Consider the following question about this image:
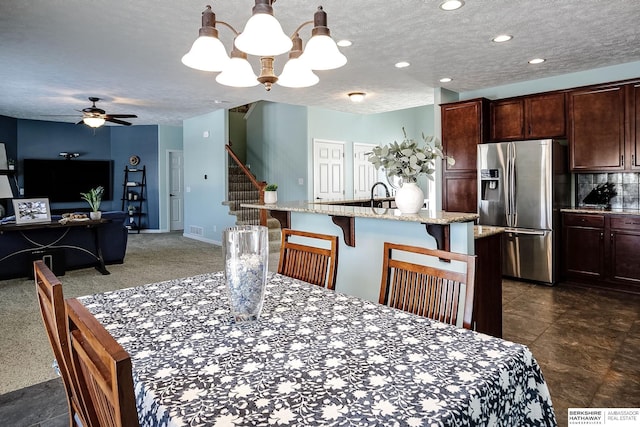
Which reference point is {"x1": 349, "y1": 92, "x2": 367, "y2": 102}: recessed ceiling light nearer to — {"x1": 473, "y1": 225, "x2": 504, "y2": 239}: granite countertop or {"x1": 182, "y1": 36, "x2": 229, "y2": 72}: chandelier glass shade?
{"x1": 473, "y1": 225, "x2": 504, "y2": 239}: granite countertop

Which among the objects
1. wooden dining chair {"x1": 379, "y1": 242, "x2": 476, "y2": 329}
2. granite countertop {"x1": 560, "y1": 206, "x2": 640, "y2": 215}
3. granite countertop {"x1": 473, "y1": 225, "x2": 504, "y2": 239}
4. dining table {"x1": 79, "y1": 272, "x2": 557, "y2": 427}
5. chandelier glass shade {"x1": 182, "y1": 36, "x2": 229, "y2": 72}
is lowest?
dining table {"x1": 79, "y1": 272, "x2": 557, "y2": 427}

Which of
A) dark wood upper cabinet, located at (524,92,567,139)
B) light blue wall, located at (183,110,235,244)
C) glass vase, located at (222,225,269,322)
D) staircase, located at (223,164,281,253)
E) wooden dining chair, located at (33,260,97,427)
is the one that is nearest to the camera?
wooden dining chair, located at (33,260,97,427)

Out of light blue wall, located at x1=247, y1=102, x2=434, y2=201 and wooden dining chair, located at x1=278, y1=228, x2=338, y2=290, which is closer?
wooden dining chair, located at x1=278, y1=228, x2=338, y2=290

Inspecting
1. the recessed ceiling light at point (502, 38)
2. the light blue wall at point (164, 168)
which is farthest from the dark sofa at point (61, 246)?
the recessed ceiling light at point (502, 38)

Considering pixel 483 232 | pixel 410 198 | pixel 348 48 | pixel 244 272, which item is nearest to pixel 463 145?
pixel 348 48

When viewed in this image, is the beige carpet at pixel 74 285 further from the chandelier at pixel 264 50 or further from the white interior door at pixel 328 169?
the chandelier at pixel 264 50

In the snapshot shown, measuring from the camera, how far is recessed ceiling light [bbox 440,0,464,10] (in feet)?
9.32

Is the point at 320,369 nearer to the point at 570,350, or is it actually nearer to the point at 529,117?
the point at 570,350

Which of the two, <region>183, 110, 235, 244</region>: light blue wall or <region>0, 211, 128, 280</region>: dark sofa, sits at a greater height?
<region>183, 110, 235, 244</region>: light blue wall

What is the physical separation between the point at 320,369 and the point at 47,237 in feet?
17.5

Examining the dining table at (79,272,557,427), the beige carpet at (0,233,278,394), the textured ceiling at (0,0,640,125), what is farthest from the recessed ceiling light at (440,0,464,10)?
the beige carpet at (0,233,278,394)

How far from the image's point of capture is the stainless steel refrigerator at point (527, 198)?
4.46m

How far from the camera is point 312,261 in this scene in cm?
212

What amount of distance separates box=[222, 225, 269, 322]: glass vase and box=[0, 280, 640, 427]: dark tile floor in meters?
1.44
